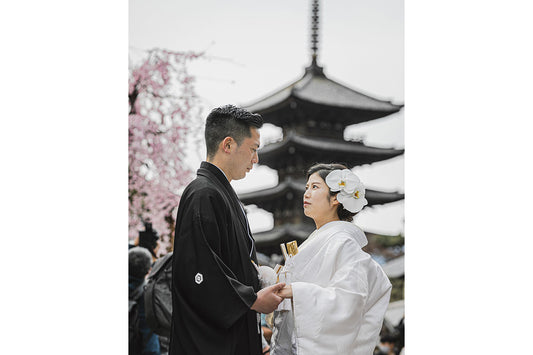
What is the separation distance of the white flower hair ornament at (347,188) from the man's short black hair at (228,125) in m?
0.35

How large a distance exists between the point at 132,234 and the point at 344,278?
10.4ft

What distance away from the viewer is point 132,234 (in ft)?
15.7

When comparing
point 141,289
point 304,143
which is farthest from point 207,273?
point 304,143

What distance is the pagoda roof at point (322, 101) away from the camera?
310 inches

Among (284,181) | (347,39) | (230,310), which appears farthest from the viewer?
(284,181)

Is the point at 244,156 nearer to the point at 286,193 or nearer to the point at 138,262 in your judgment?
the point at 138,262

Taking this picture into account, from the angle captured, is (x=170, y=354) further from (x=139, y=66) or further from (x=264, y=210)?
(x=264, y=210)

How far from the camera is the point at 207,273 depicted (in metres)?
1.80

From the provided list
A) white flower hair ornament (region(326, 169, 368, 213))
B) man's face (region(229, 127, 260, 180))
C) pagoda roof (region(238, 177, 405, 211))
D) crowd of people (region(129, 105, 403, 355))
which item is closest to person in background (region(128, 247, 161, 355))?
crowd of people (region(129, 105, 403, 355))

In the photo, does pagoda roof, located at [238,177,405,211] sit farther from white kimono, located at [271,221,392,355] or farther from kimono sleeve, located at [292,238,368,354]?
kimono sleeve, located at [292,238,368,354]

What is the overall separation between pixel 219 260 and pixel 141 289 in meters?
1.67

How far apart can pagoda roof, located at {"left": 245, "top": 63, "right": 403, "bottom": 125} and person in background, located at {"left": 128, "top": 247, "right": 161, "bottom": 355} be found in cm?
460

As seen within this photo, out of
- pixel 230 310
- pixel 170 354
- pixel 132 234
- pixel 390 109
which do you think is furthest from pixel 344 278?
pixel 390 109

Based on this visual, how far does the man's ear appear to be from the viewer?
2.01 m
